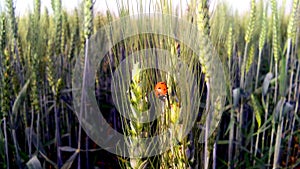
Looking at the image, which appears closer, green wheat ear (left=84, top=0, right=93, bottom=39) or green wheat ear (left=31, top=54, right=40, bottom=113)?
green wheat ear (left=84, top=0, right=93, bottom=39)

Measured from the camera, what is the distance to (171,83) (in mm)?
869

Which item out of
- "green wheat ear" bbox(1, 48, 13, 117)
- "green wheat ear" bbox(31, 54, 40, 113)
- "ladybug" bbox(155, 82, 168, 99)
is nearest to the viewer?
"ladybug" bbox(155, 82, 168, 99)

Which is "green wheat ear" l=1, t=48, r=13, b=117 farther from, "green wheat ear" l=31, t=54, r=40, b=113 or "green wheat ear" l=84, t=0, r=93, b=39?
"green wheat ear" l=84, t=0, r=93, b=39

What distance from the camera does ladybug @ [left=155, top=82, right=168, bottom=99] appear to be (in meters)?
0.82

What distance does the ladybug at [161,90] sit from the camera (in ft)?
2.68

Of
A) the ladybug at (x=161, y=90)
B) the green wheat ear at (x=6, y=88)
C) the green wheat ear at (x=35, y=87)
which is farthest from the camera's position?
the green wheat ear at (x=35, y=87)

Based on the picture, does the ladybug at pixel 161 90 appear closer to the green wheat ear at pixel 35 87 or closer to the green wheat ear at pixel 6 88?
the green wheat ear at pixel 6 88

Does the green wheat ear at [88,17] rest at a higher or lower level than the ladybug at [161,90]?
higher

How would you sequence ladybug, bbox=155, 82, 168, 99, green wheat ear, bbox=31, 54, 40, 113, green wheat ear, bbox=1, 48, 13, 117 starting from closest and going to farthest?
ladybug, bbox=155, 82, 168, 99
green wheat ear, bbox=1, 48, 13, 117
green wheat ear, bbox=31, 54, 40, 113

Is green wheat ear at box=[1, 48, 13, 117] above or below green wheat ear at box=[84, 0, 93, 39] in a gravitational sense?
below

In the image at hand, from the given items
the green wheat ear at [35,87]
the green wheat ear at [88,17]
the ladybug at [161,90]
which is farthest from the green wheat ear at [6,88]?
the ladybug at [161,90]

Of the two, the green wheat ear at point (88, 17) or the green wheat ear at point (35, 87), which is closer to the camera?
the green wheat ear at point (88, 17)

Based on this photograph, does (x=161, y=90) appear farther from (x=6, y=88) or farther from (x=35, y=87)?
(x=35, y=87)

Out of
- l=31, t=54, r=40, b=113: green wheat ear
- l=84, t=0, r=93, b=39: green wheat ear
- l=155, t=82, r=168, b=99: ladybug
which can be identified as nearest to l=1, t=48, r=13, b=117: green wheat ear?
l=31, t=54, r=40, b=113: green wheat ear
